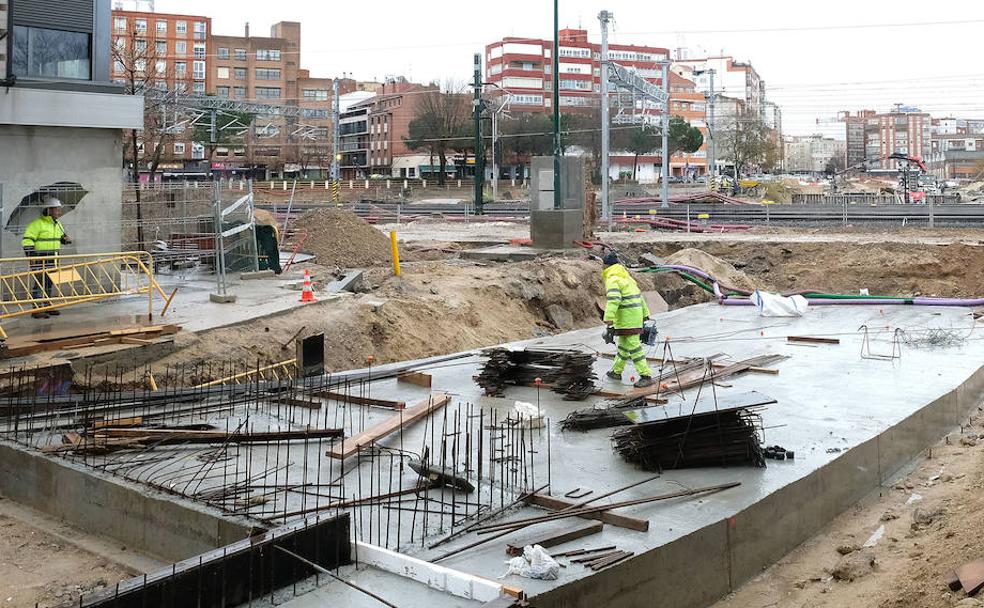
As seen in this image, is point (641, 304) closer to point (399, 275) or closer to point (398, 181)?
point (399, 275)

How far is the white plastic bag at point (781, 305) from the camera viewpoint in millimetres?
18031

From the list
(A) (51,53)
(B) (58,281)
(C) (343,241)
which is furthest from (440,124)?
(B) (58,281)

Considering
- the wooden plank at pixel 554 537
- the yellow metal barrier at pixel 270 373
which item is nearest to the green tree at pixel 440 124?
the yellow metal barrier at pixel 270 373

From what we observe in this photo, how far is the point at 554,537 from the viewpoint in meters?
6.41

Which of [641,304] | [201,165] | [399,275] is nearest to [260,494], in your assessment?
[641,304]

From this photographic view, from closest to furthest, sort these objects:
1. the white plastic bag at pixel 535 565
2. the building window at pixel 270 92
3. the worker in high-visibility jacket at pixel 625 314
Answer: the white plastic bag at pixel 535 565, the worker in high-visibility jacket at pixel 625 314, the building window at pixel 270 92

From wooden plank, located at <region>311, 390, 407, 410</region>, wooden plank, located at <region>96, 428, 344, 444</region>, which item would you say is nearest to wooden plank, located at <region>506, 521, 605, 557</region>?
wooden plank, located at <region>96, 428, 344, 444</region>

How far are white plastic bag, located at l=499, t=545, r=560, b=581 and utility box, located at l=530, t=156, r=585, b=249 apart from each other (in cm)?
2010

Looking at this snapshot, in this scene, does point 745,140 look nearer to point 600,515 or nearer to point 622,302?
point 622,302

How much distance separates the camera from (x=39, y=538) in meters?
7.59

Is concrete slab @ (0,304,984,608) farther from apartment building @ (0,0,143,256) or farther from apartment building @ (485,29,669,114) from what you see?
apartment building @ (485,29,669,114)

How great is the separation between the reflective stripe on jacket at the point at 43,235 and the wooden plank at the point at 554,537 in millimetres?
10818

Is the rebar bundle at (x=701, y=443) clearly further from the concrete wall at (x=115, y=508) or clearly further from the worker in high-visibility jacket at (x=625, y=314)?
the concrete wall at (x=115, y=508)

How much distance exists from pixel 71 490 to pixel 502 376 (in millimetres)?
5309
